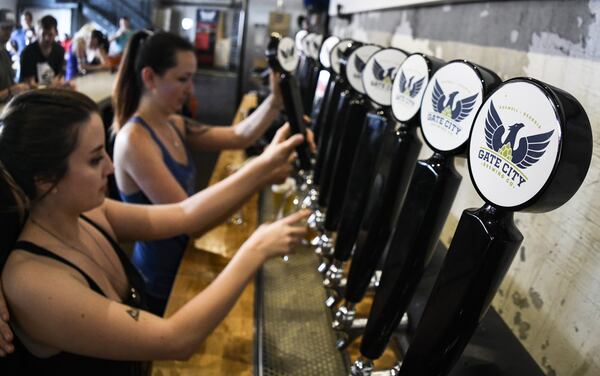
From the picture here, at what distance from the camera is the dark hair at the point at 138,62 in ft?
5.65

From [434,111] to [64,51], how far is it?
2.08 m

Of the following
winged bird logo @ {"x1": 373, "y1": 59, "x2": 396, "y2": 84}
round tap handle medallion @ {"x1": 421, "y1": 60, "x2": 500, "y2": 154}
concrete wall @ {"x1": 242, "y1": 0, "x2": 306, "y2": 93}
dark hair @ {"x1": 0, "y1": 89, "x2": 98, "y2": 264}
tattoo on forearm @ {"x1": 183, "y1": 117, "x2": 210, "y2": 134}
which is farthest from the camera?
concrete wall @ {"x1": 242, "y1": 0, "x2": 306, "y2": 93}

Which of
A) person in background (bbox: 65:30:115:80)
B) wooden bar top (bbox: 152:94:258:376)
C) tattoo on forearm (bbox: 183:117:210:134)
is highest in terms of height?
person in background (bbox: 65:30:115:80)

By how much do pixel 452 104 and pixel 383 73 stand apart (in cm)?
29

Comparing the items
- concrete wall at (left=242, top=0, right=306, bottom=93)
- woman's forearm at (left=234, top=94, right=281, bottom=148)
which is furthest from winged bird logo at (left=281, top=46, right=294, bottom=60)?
concrete wall at (left=242, top=0, right=306, bottom=93)

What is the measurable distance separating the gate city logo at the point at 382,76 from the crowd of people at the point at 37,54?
1151mm

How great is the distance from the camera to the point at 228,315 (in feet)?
3.76

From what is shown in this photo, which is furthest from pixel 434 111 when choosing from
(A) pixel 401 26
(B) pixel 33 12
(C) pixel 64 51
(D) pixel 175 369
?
(C) pixel 64 51

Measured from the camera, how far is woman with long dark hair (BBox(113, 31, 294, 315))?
1611mm

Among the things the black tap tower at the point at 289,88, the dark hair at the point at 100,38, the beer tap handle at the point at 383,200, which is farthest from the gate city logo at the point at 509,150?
the dark hair at the point at 100,38

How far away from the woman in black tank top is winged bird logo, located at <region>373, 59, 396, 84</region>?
14.6 inches

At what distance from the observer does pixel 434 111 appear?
613 mm

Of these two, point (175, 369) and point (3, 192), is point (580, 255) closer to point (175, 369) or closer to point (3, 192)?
point (175, 369)

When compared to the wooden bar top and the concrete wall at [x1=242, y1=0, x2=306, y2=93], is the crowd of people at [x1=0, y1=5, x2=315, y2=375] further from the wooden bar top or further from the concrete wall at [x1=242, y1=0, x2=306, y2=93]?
the concrete wall at [x1=242, y1=0, x2=306, y2=93]
